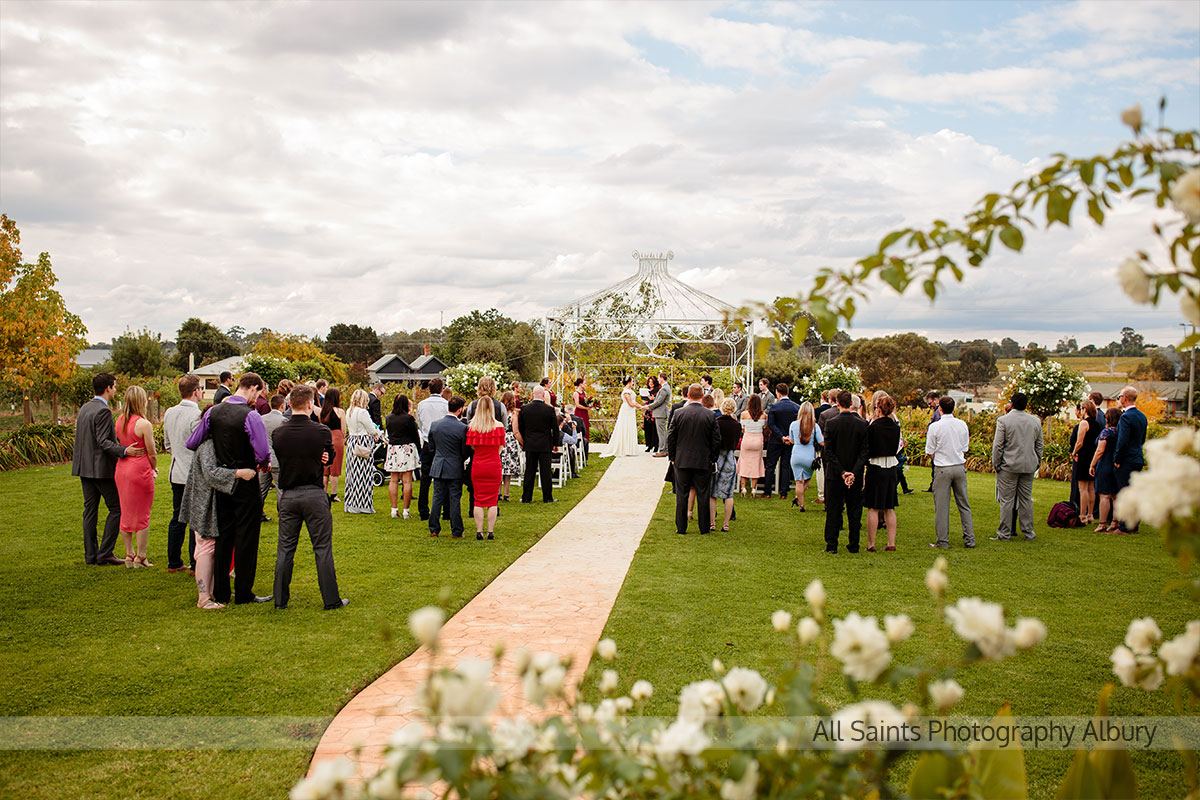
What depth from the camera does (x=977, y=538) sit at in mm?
10383

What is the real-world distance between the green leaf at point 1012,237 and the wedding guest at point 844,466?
24.3 ft

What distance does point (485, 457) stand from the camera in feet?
31.3

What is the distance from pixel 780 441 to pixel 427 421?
5.77m

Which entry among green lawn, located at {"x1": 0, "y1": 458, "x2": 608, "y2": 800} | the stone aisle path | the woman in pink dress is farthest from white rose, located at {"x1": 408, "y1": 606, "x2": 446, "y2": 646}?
the woman in pink dress

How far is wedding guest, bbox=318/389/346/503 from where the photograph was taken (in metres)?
10.7

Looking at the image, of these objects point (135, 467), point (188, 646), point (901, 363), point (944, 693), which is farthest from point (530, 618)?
point (901, 363)

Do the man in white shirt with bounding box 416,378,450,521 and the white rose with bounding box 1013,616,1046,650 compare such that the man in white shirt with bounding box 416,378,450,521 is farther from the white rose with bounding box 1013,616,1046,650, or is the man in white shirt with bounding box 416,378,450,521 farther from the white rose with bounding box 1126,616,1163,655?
the white rose with bounding box 1013,616,1046,650

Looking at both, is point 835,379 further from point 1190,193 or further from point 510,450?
point 1190,193

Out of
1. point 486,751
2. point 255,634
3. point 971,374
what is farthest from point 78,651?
point 971,374

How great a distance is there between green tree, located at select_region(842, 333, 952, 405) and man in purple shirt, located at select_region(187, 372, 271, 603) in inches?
1909

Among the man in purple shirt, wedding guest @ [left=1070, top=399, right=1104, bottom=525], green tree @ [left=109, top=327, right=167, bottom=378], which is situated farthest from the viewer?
green tree @ [left=109, top=327, right=167, bottom=378]

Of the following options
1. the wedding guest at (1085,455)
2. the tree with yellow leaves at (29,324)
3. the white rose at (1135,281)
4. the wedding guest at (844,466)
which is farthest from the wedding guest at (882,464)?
the tree with yellow leaves at (29,324)

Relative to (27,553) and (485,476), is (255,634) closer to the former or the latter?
(485,476)

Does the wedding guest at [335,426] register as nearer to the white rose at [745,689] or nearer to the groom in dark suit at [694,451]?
the groom in dark suit at [694,451]
